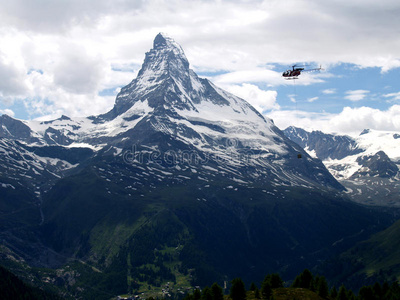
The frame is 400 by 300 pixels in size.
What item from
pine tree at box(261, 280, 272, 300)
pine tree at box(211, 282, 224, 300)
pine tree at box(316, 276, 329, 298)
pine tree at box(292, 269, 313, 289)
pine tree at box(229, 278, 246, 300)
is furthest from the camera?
pine tree at box(292, 269, 313, 289)

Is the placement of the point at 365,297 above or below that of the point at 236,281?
below

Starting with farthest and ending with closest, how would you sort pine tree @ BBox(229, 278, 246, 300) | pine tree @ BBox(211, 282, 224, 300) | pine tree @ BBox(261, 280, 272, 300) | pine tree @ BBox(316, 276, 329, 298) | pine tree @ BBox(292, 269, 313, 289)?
1. pine tree @ BBox(292, 269, 313, 289)
2. pine tree @ BBox(316, 276, 329, 298)
3. pine tree @ BBox(211, 282, 224, 300)
4. pine tree @ BBox(229, 278, 246, 300)
5. pine tree @ BBox(261, 280, 272, 300)

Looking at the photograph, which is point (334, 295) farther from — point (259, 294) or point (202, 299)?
point (202, 299)

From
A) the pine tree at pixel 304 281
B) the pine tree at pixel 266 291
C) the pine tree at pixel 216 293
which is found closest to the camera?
the pine tree at pixel 266 291

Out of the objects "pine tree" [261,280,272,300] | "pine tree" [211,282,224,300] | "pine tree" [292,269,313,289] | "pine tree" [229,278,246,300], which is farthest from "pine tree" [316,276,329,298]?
"pine tree" [211,282,224,300]

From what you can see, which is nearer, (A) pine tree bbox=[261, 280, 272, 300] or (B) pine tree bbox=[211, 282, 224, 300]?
(A) pine tree bbox=[261, 280, 272, 300]

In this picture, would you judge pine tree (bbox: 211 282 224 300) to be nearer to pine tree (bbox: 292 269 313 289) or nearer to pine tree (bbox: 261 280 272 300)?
pine tree (bbox: 261 280 272 300)

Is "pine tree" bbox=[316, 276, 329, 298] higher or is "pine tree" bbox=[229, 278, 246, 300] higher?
"pine tree" bbox=[229, 278, 246, 300]

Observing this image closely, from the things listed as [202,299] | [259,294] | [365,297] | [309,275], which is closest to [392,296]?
[365,297]

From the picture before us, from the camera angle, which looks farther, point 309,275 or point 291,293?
point 309,275

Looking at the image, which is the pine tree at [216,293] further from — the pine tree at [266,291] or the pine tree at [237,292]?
the pine tree at [266,291]

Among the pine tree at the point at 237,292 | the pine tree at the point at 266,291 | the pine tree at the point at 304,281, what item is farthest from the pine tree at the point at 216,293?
the pine tree at the point at 304,281
